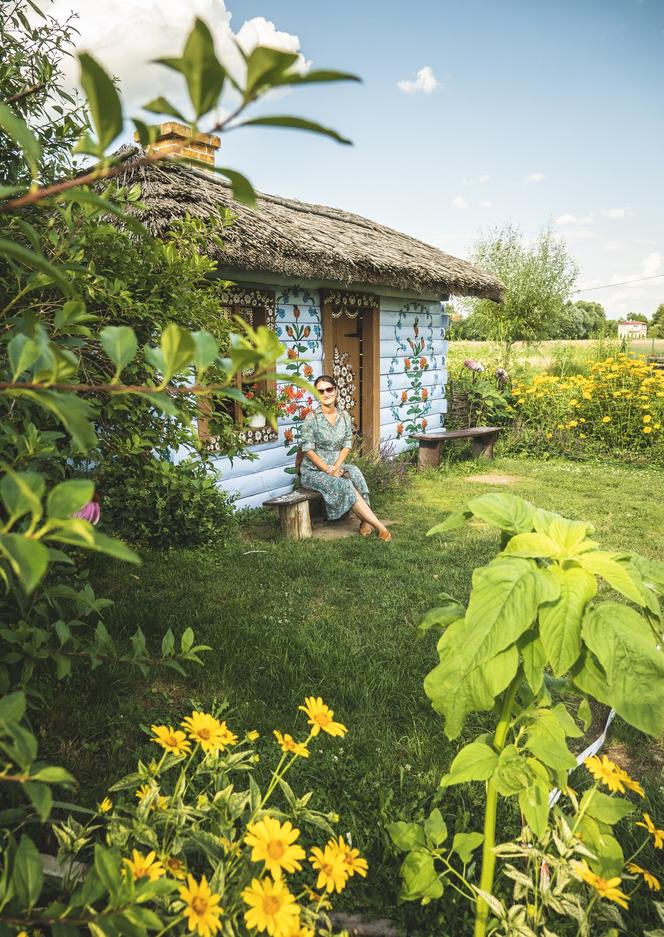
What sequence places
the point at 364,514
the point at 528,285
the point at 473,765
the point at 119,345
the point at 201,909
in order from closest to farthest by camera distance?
the point at 119,345
the point at 201,909
the point at 473,765
the point at 364,514
the point at 528,285

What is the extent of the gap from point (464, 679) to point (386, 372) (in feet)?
25.3

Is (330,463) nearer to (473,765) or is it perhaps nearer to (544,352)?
(473,765)

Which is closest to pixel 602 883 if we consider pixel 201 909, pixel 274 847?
pixel 274 847

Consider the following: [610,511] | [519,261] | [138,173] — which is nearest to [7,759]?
[138,173]

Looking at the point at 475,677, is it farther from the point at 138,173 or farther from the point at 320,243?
the point at 320,243

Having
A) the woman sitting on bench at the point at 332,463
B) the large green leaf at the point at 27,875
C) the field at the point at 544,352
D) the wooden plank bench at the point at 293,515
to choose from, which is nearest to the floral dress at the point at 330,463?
the woman sitting on bench at the point at 332,463

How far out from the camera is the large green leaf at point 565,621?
1167mm

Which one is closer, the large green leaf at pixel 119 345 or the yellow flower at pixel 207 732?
the large green leaf at pixel 119 345

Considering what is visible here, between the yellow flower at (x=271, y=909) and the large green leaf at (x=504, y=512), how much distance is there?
2.61 ft

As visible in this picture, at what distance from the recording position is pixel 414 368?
9398mm

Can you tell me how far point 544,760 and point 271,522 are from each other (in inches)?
199

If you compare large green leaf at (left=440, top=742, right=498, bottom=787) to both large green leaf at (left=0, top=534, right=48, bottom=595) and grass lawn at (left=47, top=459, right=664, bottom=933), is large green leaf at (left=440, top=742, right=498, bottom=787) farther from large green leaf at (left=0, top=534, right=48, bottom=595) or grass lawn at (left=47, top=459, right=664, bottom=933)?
large green leaf at (left=0, top=534, right=48, bottom=595)

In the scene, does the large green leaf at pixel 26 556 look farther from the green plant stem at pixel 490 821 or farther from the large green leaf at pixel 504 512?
the green plant stem at pixel 490 821

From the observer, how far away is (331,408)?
6.35m
